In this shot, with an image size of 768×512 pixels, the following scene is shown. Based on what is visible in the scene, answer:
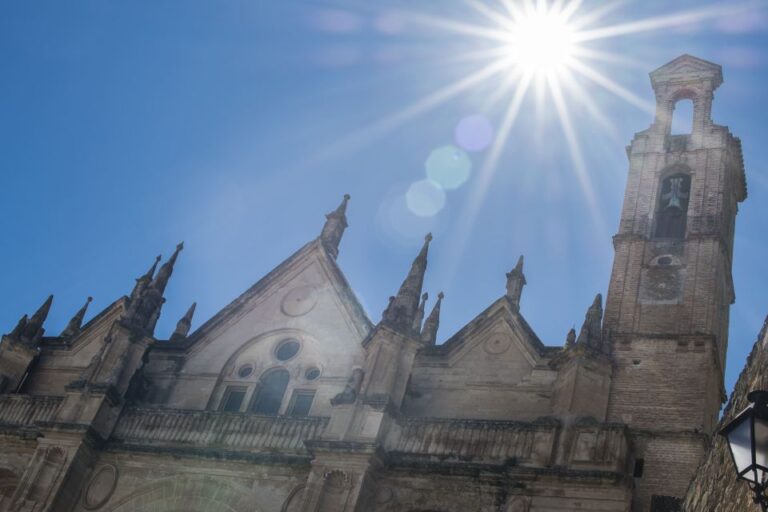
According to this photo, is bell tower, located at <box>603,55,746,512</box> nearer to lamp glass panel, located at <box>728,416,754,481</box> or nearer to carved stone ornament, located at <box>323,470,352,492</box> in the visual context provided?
carved stone ornament, located at <box>323,470,352,492</box>

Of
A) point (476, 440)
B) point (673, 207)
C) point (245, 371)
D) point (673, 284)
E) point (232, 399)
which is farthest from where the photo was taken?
→ point (245, 371)

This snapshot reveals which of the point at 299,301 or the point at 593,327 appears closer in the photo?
the point at 593,327

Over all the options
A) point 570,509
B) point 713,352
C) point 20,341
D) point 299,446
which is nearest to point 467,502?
point 570,509

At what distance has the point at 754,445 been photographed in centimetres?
690

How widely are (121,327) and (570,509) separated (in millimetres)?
15188

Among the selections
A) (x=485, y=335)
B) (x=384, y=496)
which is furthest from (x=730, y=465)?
(x=485, y=335)

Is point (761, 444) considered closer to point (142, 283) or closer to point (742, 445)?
point (742, 445)

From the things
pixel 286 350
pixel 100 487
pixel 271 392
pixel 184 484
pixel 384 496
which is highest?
pixel 286 350

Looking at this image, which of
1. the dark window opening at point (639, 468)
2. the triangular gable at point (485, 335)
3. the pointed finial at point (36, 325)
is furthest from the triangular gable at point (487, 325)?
the pointed finial at point (36, 325)

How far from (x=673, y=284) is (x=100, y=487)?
17.0 m

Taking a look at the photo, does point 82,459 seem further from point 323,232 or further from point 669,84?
point 669,84

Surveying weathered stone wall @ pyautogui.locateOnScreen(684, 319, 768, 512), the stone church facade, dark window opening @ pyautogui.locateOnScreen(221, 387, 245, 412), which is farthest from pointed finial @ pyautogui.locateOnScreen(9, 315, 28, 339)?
weathered stone wall @ pyautogui.locateOnScreen(684, 319, 768, 512)

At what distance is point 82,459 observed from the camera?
26.3 m

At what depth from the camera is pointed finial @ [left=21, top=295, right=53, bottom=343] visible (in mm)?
31922
